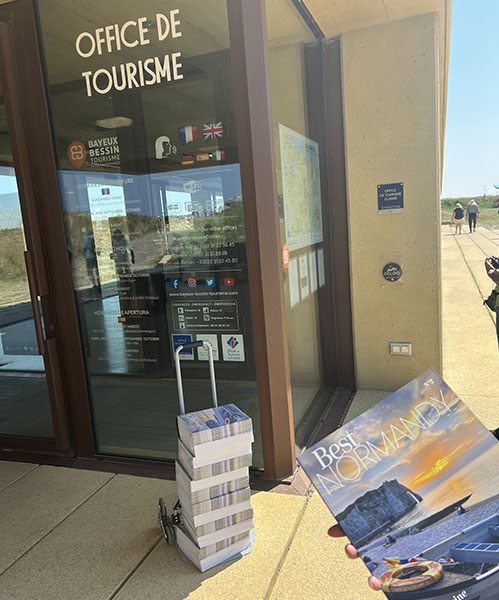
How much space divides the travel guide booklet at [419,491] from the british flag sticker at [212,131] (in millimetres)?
1900

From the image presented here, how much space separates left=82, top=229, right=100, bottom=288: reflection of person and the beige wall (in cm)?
198

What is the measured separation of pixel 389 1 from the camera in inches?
126

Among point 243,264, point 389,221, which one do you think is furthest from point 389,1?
point 243,264

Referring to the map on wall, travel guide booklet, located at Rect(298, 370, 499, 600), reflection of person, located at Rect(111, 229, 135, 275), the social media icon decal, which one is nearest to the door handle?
reflection of person, located at Rect(111, 229, 135, 275)

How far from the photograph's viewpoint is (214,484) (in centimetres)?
207

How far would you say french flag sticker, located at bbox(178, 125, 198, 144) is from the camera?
9.13ft

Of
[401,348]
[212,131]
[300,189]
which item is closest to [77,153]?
[212,131]

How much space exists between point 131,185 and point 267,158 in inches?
34.2

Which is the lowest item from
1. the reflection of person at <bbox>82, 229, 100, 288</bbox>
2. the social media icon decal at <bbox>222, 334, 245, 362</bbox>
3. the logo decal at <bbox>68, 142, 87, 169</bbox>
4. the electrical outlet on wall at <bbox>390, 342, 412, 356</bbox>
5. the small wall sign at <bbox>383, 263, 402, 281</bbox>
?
the electrical outlet on wall at <bbox>390, 342, 412, 356</bbox>

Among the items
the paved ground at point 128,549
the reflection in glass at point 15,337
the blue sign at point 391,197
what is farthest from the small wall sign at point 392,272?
the reflection in glass at point 15,337

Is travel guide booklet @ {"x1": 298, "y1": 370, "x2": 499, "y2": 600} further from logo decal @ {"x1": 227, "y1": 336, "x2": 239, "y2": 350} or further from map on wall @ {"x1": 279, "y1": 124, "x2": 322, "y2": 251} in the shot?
map on wall @ {"x1": 279, "y1": 124, "x2": 322, "y2": 251}

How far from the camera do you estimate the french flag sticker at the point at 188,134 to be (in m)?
2.78

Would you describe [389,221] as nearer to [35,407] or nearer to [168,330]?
[168,330]

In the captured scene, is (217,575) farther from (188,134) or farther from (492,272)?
(188,134)
